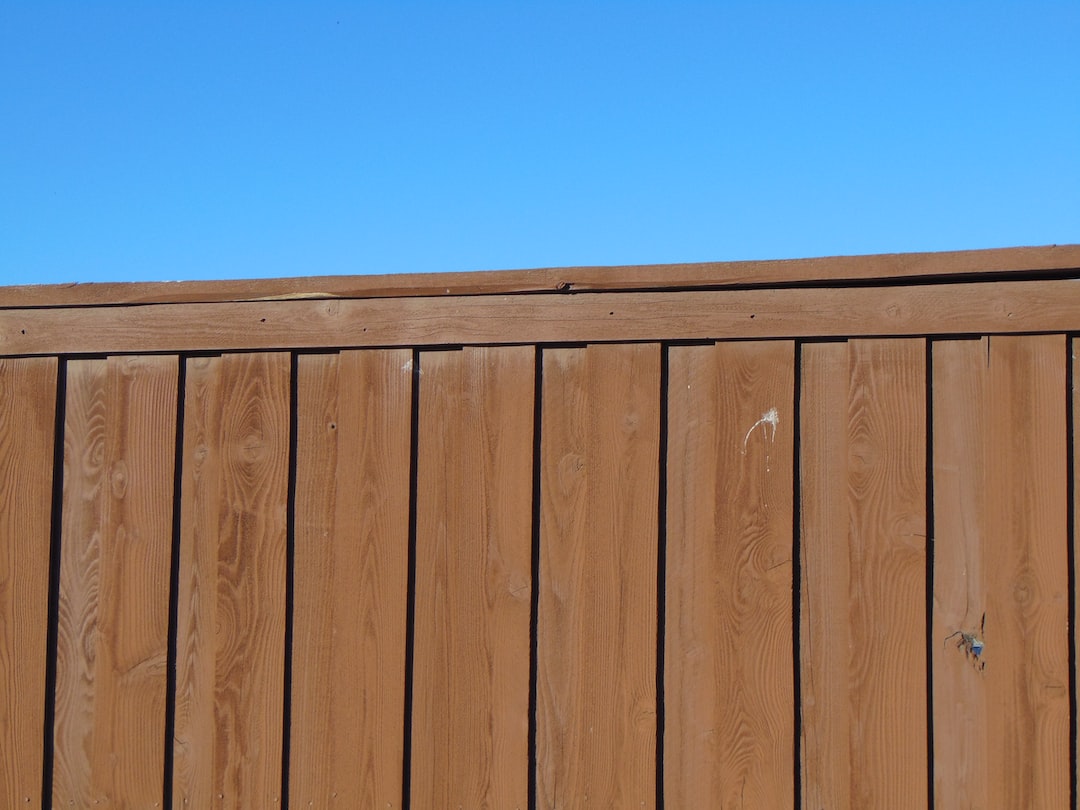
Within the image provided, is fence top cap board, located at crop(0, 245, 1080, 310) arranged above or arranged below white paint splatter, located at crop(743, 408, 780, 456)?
above

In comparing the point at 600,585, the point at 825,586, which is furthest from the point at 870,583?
the point at 600,585

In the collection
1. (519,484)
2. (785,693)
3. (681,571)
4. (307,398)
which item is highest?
(307,398)

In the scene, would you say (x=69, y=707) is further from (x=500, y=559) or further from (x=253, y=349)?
(x=500, y=559)

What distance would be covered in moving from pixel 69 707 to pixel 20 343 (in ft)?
3.13

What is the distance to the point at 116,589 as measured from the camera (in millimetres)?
2412

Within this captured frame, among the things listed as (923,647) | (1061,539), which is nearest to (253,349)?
(923,647)

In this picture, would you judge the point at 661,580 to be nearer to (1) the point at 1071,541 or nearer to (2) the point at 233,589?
(1) the point at 1071,541

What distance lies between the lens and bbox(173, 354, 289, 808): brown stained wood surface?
2324 mm

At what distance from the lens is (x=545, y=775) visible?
2.20 m

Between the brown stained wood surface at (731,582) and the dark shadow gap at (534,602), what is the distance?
30cm

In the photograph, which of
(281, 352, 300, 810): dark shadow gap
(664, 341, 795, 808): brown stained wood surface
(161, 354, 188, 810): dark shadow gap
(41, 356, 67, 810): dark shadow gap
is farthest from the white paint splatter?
(41, 356, 67, 810): dark shadow gap

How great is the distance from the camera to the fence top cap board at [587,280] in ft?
6.82

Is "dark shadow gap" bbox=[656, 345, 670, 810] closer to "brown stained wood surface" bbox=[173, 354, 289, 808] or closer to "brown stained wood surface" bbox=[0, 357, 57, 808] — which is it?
"brown stained wood surface" bbox=[173, 354, 289, 808]

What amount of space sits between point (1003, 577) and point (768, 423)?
1.94 feet
